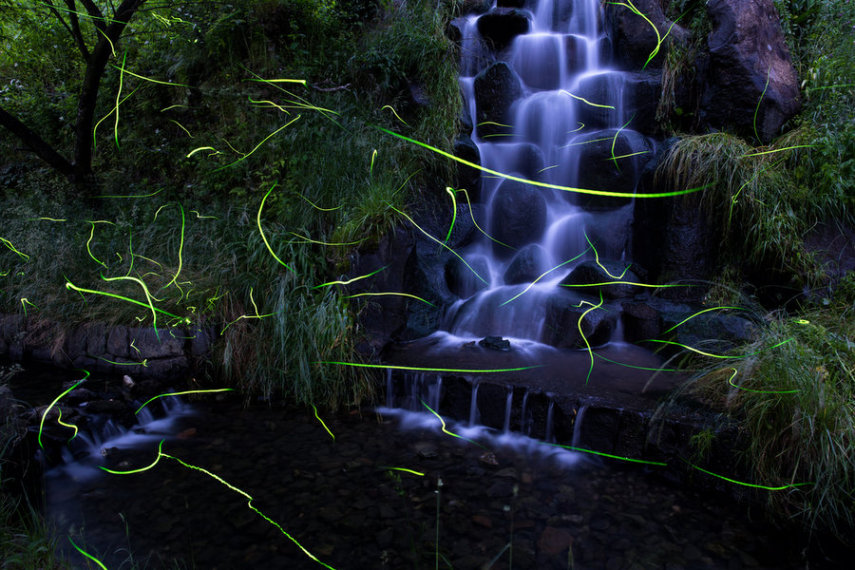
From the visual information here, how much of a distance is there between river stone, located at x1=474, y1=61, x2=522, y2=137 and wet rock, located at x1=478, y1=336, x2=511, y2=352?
298 cm

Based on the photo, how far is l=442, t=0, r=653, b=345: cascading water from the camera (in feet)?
17.6

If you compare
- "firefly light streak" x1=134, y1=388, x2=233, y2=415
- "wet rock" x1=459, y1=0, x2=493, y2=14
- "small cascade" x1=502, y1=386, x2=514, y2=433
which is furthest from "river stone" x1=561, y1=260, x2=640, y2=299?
"wet rock" x1=459, y1=0, x2=493, y2=14

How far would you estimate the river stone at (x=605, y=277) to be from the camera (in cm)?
514

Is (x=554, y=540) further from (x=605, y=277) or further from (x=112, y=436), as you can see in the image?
(x=112, y=436)

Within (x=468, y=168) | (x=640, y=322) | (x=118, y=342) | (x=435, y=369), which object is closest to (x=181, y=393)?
(x=118, y=342)

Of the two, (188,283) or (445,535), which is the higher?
(188,283)

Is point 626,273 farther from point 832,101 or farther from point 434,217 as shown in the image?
point 832,101

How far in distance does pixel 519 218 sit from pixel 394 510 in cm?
383

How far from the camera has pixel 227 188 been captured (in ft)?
18.6

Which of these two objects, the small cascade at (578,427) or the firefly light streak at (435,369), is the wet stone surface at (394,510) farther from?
the firefly light streak at (435,369)

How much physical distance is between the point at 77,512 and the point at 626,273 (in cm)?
480

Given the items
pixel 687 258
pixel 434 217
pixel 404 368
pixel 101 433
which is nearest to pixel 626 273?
pixel 687 258

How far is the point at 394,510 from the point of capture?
9.86 feet

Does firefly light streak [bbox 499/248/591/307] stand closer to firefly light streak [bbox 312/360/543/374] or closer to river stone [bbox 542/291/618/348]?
river stone [bbox 542/291/618/348]
